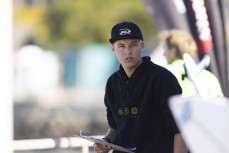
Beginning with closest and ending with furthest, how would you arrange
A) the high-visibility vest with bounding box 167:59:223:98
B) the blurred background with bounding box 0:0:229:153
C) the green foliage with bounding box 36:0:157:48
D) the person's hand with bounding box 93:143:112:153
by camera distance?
1. the person's hand with bounding box 93:143:112:153
2. the high-visibility vest with bounding box 167:59:223:98
3. the blurred background with bounding box 0:0:229:153
4. the green foliage with bounding box 36:0:157:48

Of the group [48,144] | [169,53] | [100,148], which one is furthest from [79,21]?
[100,148]

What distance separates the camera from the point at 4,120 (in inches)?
194

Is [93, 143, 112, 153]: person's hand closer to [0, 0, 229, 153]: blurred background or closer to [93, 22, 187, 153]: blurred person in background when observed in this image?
[93, 22, 187, 153]: blurred person in background

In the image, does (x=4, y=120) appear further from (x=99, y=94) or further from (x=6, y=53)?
(x=99, y=94)

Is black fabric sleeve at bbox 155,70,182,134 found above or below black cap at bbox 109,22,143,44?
below

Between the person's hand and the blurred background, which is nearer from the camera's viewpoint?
the person's hand

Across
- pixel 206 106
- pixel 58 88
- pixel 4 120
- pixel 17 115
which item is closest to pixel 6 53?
pixel 4 120

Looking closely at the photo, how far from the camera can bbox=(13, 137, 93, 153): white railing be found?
5027mm

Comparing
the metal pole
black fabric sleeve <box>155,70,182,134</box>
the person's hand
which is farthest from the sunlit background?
black fabric sleeve <box>155,70,182,134</box>

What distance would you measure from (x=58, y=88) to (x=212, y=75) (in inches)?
941

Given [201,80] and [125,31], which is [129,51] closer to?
[125,31]

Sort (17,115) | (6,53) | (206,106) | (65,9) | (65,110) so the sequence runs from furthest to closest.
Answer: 1. (65,9)
2. (65,110)
3. (17,115)
4. (6,53)
5. (206,106)

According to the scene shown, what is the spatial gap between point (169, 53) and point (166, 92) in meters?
1.98

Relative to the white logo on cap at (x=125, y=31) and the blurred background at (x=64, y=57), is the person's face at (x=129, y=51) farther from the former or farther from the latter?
the blurred background at (x=64, y=57)
